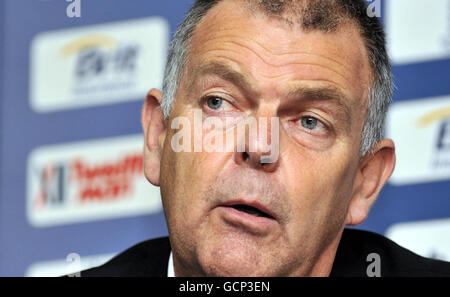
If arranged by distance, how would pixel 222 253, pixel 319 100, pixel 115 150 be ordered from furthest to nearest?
pixel 115 150, pixel 319 100, pixel 222 253

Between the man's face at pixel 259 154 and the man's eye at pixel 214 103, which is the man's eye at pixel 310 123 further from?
the man's eye at pixel 214 103

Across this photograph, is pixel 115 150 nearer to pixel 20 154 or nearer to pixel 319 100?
pixel 20 154

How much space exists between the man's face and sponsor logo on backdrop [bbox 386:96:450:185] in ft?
2.41

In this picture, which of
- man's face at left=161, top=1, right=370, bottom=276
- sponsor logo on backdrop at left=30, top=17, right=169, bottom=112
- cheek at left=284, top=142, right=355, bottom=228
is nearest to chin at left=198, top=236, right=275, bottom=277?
man's face at left=161, top=1, right=370, bottom=276

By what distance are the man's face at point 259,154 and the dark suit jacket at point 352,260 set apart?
13 centimetres

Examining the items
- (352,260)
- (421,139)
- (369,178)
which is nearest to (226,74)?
(369,178)

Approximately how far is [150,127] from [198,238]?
39cm

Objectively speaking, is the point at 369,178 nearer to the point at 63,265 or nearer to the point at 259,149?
the point at 259,149

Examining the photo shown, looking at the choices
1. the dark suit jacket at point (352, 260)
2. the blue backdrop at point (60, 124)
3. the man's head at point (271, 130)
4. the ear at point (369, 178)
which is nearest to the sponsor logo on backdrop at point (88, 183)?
the blue backdrop at point (60, 124)

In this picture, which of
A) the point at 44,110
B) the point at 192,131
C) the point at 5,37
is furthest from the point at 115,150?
the point at 192,131

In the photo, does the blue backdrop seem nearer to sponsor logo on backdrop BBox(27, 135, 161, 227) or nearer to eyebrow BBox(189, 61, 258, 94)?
sponsor logo on backdrop BBox(27, 135, 161, 227)

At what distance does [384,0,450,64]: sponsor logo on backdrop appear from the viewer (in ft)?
8.65

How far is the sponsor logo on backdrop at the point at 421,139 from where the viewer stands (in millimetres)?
2602

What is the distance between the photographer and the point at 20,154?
3014 mm
